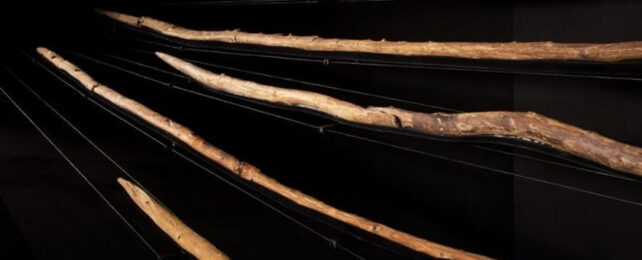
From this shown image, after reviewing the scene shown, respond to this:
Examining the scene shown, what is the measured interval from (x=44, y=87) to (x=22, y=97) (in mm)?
153

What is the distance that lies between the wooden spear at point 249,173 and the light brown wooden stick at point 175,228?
0.98 feet

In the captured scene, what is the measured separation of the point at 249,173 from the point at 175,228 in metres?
0.37

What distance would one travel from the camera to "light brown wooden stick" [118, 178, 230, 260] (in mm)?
2084

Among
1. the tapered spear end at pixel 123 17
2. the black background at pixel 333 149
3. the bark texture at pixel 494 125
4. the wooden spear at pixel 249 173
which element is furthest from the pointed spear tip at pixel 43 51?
the bark texture at pixel 494 125

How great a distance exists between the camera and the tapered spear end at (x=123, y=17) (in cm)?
323

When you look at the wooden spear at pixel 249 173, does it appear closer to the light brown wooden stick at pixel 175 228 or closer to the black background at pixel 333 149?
the black background at pixel 333 149

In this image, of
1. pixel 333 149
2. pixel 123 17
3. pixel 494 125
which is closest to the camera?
pixel 494 125

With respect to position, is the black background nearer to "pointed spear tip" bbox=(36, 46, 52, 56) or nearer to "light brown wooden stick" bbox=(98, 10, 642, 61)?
"light brown wooden stick" bbox=(98, 10, 642, 61)

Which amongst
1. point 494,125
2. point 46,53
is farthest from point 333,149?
point 46,53

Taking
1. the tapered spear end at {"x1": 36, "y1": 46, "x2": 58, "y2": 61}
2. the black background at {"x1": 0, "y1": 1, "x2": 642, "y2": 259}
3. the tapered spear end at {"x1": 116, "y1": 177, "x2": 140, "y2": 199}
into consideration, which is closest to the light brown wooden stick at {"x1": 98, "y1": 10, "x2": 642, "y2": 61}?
the black background at {"x1": 0, "y1": 1, "x2": 642, "y2": 259}

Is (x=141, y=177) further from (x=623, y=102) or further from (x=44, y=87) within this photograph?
(x=623, y=102)

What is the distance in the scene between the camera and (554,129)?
1.41 m

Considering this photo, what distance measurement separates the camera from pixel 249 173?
89.0 inches

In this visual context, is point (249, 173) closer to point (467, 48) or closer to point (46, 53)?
point (467, 48)
